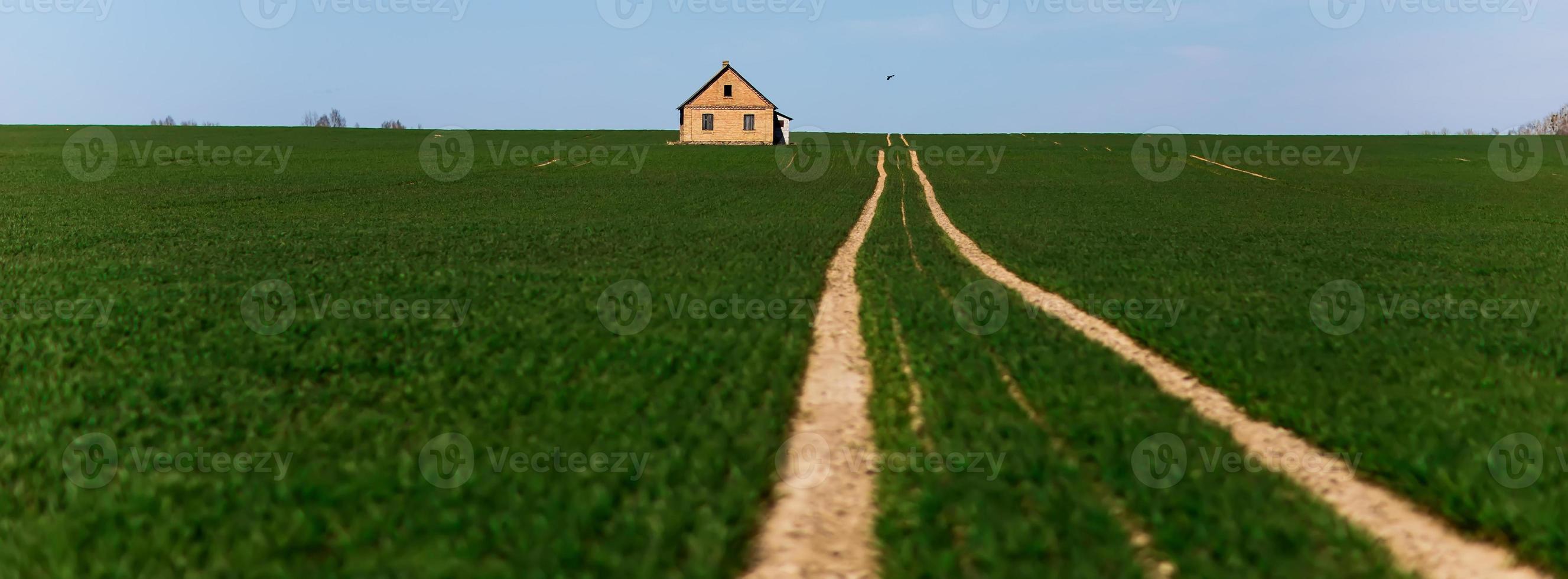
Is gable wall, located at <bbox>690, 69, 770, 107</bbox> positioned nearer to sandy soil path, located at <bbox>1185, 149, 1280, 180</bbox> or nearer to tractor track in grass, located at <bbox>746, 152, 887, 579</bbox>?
sandy soil path, located at <bbox>1185, 149, 1280, 180</bbox>

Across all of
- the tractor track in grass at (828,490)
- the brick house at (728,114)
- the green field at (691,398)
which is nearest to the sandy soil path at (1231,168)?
the green field at (691,398)

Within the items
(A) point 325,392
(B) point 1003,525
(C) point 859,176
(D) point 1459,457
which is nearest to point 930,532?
(B) point 1003,525

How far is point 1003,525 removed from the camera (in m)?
5.60

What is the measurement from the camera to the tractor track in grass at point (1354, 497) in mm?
5500

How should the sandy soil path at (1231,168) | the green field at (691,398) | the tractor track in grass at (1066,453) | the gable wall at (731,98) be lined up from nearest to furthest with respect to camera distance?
the tractor track in grass at (1066,453), the green field at (691,398), the sandy soil path at (1231,168), the gable wall at (731,98)

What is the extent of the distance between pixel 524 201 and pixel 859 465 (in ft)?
106

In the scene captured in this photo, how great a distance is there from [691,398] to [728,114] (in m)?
78.5

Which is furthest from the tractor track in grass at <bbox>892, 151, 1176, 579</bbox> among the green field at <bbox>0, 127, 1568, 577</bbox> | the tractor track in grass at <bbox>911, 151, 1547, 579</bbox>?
the tractor track in grass at <bbox>911, 151, 1547, 579</bbox>

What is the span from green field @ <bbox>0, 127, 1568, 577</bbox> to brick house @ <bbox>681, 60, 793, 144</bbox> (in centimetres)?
6237

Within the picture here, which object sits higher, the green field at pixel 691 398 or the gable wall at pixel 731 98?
the gable wall at pixel 731 98

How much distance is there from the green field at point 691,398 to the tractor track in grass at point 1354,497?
7.2 inches

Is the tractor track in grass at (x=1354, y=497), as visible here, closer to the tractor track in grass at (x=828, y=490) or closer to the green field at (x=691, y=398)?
the green field at (x=691, y=398)

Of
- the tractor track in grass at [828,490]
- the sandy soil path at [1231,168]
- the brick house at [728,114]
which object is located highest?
the brick house at [728,114]

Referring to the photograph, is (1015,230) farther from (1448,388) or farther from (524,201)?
(524,201)
